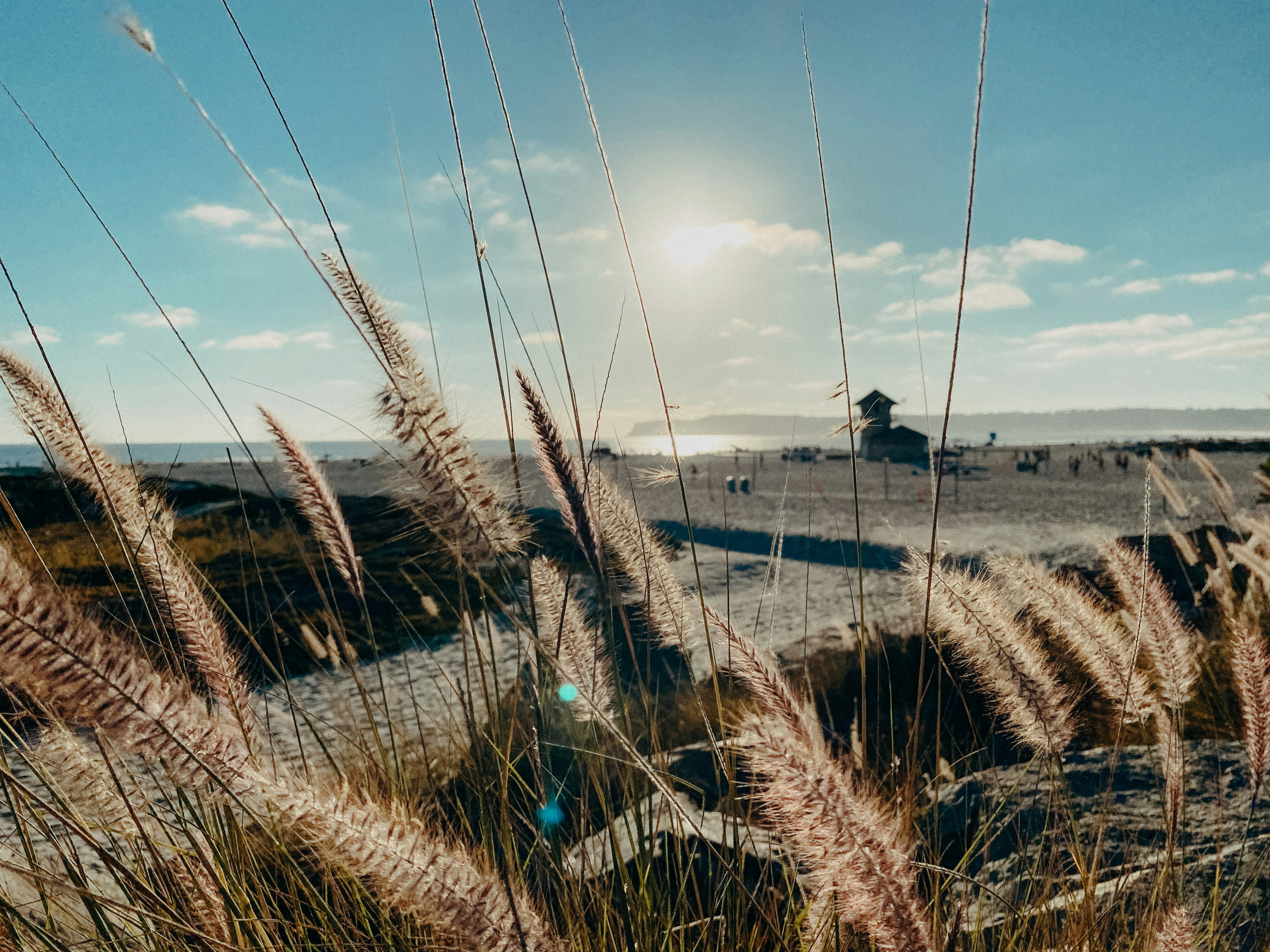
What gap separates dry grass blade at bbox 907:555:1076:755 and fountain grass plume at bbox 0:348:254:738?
149 cm

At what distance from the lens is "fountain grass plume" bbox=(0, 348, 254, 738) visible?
1.23m

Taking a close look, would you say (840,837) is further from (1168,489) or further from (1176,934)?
(1168,489)

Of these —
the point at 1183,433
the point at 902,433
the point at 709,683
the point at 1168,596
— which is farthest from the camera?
the point at 1183,433

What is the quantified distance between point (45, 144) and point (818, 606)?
7875 millimetres

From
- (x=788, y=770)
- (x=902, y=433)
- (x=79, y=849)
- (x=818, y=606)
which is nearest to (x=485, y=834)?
(x=788, y=770)

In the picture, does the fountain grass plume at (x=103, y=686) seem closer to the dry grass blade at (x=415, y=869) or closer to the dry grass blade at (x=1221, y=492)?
the dry grass blade at (x=415, y=869)

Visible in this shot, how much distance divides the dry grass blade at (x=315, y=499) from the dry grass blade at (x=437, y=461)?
0.37 m

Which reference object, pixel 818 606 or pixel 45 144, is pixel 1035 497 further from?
pixel 45 144

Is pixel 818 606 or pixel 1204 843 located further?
pixel 818 606

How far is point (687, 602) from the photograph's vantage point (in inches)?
73.5

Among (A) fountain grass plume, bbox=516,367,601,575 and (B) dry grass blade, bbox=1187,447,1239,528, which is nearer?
(A) fountain grass plume, bbox=516,367,601,575

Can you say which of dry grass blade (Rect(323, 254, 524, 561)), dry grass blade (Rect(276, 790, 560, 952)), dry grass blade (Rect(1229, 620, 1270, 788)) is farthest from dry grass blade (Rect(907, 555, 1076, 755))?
dry grass blade (Rect(276, 790, 560, 952))

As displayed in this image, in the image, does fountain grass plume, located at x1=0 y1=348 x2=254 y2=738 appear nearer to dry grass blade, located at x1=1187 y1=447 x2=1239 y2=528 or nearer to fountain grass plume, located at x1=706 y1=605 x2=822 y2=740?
fountain grass plume, located at x1=706 y1=605 x2=822 y2=740

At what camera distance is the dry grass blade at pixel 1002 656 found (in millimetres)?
1654
